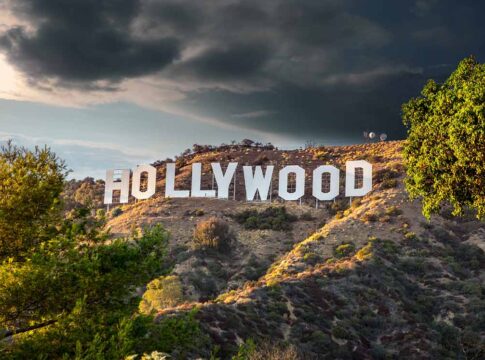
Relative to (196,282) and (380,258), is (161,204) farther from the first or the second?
(380,258)

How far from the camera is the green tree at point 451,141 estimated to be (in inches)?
1129

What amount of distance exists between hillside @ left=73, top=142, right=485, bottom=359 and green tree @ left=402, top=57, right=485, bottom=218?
1295cm

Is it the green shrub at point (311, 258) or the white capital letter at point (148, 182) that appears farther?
the white capital letter at point (148, 182)

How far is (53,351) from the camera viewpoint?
1586 centimetres

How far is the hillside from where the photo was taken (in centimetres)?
4009

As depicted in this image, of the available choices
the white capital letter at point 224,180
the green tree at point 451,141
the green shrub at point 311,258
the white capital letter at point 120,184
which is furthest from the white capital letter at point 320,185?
the green tree at point 451,141

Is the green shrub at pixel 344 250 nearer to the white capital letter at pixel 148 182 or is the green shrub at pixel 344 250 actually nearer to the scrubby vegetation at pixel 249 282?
the scrubby vegetation at pixel 249 282

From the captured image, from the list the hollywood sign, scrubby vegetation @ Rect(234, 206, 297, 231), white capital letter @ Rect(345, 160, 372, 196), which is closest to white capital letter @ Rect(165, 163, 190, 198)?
the hollywood sign

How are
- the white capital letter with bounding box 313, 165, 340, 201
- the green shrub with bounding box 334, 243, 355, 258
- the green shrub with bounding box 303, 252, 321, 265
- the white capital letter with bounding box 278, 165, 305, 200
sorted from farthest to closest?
the white capital letter with bounding box 278, 165, 305, 200 → the white capital letter with bounding box 313, 165, 340, 201 → the green shrub with bounding box 334, 243, 355, 258 → the green shrub with bounding box 303, 252, 321, 265

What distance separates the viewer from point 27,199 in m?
17.3

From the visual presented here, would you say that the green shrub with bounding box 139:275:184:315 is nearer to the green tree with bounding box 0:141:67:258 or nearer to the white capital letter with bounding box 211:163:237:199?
the white capital letter with bounding box 211:163:237:199

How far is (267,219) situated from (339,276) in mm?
23812

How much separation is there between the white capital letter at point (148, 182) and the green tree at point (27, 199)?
63990 millimetres

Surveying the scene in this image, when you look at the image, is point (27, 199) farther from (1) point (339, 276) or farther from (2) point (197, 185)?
(2) point (197, 185)
